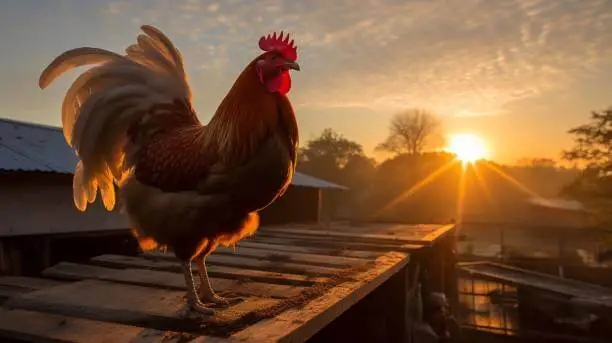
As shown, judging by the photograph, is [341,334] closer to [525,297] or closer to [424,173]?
[525,297]

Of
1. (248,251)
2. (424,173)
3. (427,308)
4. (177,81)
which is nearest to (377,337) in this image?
(427,308)

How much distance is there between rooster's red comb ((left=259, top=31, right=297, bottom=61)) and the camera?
10.7ft

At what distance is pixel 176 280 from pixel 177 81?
180 centimetres

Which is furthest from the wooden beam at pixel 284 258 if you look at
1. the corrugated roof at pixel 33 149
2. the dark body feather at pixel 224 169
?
the corrugated roof at pixel 33 149

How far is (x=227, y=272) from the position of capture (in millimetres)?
4230

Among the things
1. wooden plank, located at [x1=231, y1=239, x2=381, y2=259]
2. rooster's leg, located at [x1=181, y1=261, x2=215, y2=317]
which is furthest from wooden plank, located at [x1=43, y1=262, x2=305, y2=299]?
wooden plank, located at [x1=231, y1=239, x2=381, y2=259]

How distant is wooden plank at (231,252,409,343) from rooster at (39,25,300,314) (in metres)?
0.52

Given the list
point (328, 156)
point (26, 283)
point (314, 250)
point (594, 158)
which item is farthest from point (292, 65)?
point (328, 156)

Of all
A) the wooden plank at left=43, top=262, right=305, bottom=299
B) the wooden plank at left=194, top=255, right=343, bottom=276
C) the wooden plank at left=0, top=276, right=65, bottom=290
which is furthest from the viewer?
the wooden plank at left=0, top=276, right=65, bottom=290

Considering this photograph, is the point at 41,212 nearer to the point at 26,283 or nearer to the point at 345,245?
the point at 26,283

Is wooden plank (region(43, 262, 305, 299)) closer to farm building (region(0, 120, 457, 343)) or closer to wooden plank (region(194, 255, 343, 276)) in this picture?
farm building (region(0, 120, 457, 343))

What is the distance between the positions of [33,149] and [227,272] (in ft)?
18.3

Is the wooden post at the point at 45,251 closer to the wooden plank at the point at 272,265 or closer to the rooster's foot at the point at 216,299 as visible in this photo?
the wooden plank at the point at 272,265

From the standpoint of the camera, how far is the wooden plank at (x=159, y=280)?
3.47 metres
